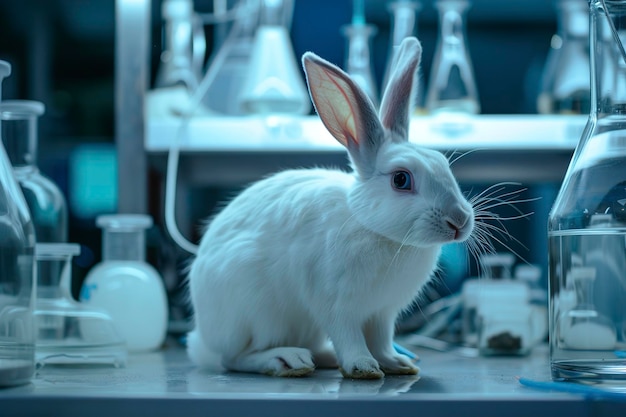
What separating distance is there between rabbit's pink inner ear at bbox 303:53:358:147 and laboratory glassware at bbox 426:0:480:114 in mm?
662

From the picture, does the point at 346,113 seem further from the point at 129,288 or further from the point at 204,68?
the point at 204,68

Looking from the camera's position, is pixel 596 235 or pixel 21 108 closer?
pixel 596 235

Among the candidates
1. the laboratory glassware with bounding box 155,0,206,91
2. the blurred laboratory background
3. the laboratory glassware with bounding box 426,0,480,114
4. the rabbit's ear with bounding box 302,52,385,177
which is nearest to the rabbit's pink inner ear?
the rabbit's ear with bounding box 302,52,385,177

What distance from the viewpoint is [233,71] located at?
5.54 feet

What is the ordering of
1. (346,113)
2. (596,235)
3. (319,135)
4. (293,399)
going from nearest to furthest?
(293,399) → (596,235) → (346,113) → (319,135)

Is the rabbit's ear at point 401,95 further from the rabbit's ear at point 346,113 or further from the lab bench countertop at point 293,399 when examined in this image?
the lab bench countertop at point 293,399

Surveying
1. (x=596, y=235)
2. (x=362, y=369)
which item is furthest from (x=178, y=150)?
(x=596, y=235)

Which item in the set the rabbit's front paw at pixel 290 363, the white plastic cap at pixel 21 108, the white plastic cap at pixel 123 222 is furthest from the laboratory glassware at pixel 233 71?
the rabbit's front paw at pixel 290 363

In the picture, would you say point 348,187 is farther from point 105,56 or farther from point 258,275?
point 105,56

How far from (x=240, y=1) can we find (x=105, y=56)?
968 millimetres

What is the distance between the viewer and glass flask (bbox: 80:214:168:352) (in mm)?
A: 1322

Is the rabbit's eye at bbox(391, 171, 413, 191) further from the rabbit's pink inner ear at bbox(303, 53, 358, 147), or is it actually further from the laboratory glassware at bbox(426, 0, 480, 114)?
the laboratory glassware at bbox(426, 0, 480, 114)

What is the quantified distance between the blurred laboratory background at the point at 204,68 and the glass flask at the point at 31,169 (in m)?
0.23

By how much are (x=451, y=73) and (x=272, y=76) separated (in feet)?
1.26
